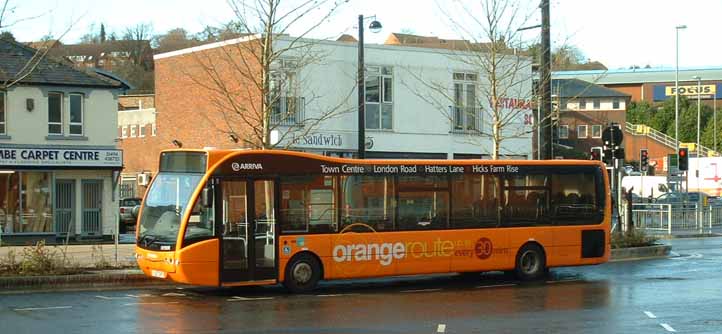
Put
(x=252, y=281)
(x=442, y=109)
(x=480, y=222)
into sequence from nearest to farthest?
(x=252, y=281), (x=480, y=222), (x=442, y=109)

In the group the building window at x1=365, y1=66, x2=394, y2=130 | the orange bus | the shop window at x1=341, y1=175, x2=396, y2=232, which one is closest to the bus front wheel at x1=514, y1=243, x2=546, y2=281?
the orange bus

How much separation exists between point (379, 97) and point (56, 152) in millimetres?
12749

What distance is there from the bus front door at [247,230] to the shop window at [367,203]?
158cm

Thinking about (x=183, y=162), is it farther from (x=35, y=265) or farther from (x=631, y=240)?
(x=631, y=240)

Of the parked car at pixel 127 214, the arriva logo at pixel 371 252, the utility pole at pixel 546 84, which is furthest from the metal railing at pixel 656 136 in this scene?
the arriva logo at pixel 371 252

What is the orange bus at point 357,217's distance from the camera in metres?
17.8

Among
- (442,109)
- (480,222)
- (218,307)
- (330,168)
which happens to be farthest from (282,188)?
(442,109)

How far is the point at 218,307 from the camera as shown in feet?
53.3

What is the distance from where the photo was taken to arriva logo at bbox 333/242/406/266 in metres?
19.0

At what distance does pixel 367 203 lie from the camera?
1945 cm

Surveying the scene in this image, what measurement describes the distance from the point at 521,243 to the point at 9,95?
68.6 feet

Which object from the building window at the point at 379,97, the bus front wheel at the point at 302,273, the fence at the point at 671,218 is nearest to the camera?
the bus front wheel at the point at 302,273

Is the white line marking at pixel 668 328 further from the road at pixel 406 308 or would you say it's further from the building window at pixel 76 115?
the building window at pixel 76 115

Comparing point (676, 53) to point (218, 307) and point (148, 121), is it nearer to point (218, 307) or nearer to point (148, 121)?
point (148, 121)
